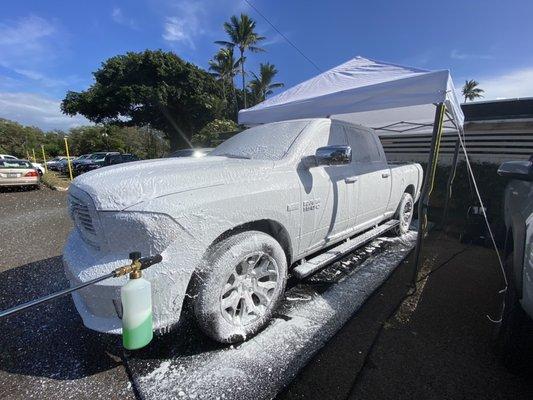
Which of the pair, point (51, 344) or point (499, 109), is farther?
point (499, 109)

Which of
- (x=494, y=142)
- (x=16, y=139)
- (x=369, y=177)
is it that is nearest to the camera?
(x=369, y=177)

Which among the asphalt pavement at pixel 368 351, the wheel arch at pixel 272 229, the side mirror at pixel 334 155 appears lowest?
the asphalt pavement at pixel 368 351

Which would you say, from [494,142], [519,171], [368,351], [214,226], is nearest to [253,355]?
[368,351]

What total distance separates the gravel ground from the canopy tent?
2.97m

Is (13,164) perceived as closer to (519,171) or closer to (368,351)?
(368,351)

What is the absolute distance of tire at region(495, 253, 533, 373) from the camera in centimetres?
192

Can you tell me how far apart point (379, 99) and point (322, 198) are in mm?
1391

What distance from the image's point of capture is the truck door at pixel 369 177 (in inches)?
140

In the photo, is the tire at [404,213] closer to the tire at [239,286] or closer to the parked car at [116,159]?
the tire at [239,286]

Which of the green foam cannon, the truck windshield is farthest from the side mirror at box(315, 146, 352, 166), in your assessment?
the green foam cannon

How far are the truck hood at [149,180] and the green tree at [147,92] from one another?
24.7 metres

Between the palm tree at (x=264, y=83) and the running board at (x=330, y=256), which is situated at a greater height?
the palm tree at (x=264, y=83)

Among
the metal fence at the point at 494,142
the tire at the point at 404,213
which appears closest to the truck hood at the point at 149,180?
the tire at the point at 404,213

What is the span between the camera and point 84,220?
197 centimetres
